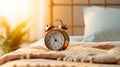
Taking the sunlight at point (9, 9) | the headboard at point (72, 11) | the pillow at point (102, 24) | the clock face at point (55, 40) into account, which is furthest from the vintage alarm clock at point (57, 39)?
the sunlight at point (9, 9)

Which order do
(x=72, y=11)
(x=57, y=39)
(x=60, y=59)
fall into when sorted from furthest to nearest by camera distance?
(x=72, y=11) < (x=57, y=39) < (x=60, y=59)

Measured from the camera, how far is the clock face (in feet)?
6.39

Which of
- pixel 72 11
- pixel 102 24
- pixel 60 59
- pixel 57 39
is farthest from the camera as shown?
pixel 72 11

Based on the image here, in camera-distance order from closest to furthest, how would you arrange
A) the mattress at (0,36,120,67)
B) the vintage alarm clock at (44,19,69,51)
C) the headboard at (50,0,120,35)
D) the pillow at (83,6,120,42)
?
the mattress at (0,36,120,67)
the vintage alarm clock at (44,19,69,51)
the pillow at (83,6,120,42)
the headboard at (50,0,120,35)

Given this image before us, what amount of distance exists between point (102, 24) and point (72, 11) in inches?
24.4

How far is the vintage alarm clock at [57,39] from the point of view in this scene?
Answer: 6.36 feet

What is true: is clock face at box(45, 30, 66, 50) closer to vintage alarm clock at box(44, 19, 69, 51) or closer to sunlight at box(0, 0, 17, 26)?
vintage alarm clock at box(44, 19, 69, 51)

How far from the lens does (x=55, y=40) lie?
78.6 inches

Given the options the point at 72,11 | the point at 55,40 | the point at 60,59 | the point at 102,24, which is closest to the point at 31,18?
the point at 72,11

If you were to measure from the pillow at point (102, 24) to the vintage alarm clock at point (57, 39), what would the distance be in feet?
1.89

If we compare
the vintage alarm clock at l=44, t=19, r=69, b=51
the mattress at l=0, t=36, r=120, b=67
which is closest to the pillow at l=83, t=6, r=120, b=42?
the vintage alarm clock at l=44, t=19, r=69, b=51

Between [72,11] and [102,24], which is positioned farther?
[72,11]

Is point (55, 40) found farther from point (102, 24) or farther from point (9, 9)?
point (9, 9)

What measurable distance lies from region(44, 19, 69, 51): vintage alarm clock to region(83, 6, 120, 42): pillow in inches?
22.7
